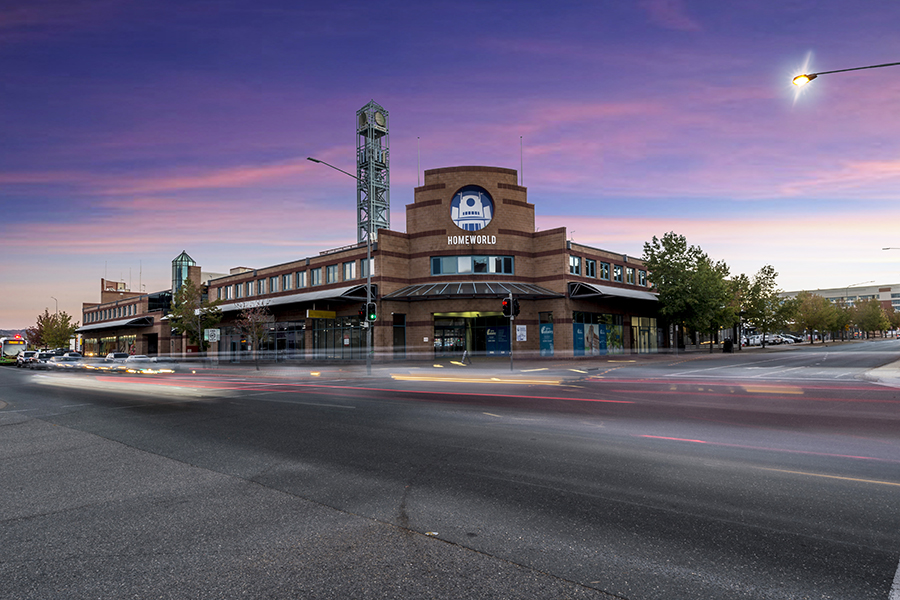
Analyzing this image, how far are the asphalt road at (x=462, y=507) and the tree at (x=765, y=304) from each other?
49.8m

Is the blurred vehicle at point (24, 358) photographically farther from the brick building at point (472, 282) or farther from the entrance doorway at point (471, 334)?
the entrance doorway at point (471, 334)

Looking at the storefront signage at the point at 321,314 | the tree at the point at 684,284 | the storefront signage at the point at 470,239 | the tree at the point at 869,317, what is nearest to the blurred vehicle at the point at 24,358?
the storefront signage at the point at 321,314

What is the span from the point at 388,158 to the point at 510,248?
33.3m

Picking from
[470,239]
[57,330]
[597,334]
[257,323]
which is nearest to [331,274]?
[257,323]

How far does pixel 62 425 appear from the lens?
35.9 ft

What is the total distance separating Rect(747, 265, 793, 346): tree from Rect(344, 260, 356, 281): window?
140 ft

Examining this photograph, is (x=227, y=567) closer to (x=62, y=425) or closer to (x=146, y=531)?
(x=146, y=531)

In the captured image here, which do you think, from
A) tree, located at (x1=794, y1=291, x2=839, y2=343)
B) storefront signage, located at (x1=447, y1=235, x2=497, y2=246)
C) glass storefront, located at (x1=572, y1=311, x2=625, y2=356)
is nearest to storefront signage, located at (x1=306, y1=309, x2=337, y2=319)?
storefront signage, located at (x1=447, y1=235, x2=497, y2=246)

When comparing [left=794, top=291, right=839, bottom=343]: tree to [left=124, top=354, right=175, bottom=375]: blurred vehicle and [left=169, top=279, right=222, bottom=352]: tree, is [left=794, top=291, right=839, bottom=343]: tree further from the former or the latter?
[left=124, top=354, right=175, bottom=375]: blurred vehicle

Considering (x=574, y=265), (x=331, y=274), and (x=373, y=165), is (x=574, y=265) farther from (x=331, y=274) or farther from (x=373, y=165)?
(x=373, y=165)

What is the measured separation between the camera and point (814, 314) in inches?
2766

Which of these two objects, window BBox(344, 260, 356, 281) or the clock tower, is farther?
the clock tower

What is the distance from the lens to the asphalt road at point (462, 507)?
347cm

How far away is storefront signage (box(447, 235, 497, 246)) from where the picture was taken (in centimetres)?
3941
